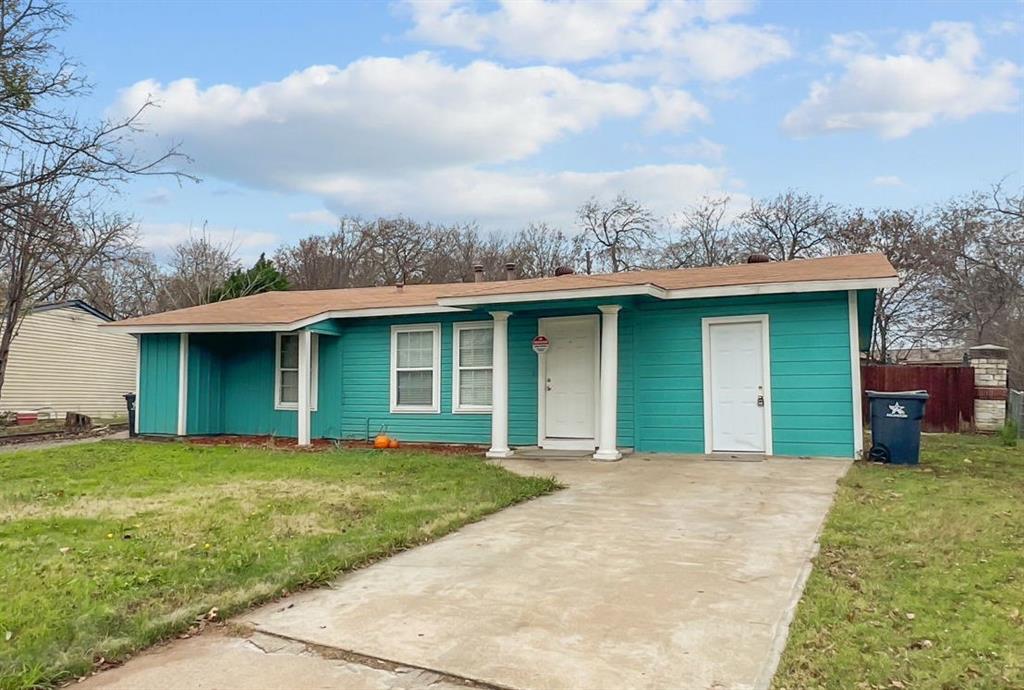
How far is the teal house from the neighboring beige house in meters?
7.98

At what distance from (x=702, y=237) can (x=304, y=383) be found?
23.0 m

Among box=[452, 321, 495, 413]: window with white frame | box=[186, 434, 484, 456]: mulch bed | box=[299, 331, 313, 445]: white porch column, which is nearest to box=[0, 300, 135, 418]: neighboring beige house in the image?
box=[186, 434, 484, 456]: mulch bed

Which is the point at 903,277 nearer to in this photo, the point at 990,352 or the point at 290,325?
the point at 990,352

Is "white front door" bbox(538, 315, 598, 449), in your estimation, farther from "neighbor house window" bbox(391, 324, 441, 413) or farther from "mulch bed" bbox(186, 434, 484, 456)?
"neighbor house window" bbox(391, 324, 441, 413)

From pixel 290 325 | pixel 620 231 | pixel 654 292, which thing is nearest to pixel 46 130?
Result: pixel 290 325

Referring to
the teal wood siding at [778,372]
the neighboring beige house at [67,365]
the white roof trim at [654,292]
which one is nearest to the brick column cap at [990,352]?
the teal wood siding at [778,372]

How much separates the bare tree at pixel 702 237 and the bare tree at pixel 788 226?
84cm

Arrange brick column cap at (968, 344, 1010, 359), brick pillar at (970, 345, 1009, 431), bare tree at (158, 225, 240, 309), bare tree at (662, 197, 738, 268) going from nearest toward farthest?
brick pillar at (970, 345, 1009, 431)
brick column cap at (968, 344, 1010, 359)
bare tree at (662, 197, 738, 268)
bare tree at (158, 225, 240, 309)

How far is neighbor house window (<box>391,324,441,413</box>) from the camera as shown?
1191 cm

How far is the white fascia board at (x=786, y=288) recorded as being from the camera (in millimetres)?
8602

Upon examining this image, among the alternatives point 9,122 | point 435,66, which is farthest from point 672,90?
point 9,122

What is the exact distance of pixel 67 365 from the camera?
21.5 metres

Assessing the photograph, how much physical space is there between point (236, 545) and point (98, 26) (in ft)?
26.4

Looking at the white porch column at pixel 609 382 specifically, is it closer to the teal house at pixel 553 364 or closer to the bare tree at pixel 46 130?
the teal house at pixel 553 364
